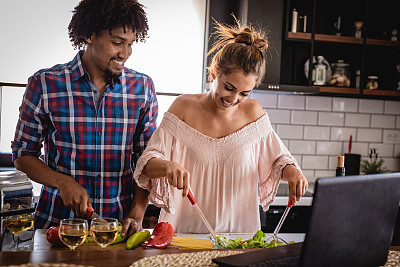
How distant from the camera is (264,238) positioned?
163cm

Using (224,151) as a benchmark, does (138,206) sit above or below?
below

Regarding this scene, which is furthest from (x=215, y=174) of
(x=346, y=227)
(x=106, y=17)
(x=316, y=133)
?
(x=316, y=133)

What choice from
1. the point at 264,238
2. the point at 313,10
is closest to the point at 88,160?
the point at 264,238

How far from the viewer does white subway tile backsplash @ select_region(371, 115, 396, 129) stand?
3889mm

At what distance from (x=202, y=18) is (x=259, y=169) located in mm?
1854

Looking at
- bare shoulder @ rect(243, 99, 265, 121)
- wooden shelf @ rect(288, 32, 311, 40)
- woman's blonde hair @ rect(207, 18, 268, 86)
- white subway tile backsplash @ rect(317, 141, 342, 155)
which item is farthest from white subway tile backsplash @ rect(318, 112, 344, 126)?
woman's blonde hair @ rect(207, 18, 268, 86)

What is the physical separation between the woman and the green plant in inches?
73.3

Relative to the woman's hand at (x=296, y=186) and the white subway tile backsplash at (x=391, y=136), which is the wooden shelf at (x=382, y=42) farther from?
the woman's hand at (x=296, y=186)

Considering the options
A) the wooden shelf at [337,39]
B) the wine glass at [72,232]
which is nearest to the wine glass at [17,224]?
the wine glass at [72,232]

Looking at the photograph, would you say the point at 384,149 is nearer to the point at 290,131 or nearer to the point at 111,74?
the point at 290,131

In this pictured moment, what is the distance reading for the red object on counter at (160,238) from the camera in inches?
61.7

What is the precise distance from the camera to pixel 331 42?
358 cm

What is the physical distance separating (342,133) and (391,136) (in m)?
0.46

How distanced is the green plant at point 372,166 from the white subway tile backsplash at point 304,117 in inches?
20.2
